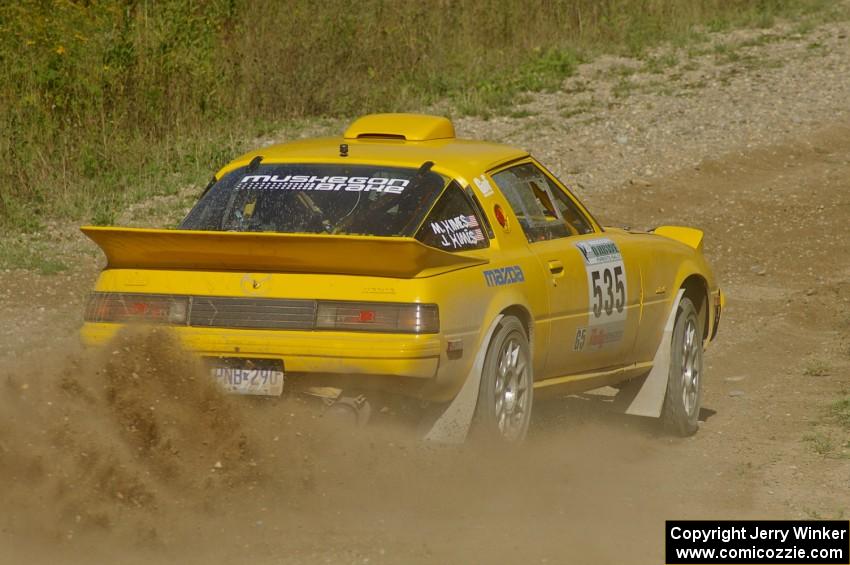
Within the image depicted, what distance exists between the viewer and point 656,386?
27.6ft

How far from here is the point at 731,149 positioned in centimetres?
1825

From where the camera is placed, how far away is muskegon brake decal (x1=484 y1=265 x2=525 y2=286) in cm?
673

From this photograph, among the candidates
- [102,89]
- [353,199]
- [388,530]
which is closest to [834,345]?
[353,199]

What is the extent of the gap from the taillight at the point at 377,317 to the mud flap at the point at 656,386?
100.0 inches

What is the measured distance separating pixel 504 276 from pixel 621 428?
2.10 meters

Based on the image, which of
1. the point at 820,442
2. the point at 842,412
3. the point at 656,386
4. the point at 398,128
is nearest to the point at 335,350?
the point at 398,128

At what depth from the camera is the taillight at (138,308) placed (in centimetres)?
633

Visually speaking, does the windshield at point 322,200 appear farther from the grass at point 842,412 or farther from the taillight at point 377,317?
the grass at point 842,412

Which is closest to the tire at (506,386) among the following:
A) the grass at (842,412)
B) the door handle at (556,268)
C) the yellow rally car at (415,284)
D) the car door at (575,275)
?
the yellow rally car at (415,284)

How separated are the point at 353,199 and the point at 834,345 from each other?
5449 mm

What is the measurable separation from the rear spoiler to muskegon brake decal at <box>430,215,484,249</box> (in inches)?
16.9

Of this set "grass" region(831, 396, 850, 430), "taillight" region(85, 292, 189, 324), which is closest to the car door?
"grass" region(831, 396, 850, 430)

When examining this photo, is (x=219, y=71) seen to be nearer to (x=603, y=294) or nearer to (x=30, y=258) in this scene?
(x=30, y=258)

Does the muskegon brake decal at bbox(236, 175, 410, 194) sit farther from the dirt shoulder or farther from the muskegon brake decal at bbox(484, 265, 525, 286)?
the dirt shoulder
